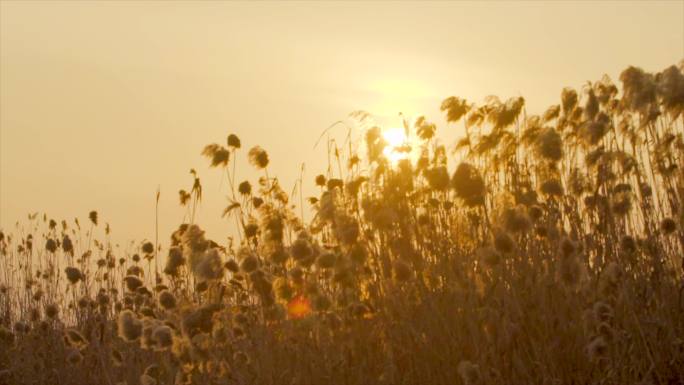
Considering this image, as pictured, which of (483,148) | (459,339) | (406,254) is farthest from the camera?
(483,148)

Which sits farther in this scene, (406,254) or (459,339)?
(406,254)

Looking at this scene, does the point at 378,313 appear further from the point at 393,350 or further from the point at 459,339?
the point at 459,339

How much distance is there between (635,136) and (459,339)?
297 centimetres

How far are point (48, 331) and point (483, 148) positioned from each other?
5054 mm

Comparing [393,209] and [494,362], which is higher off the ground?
[393,209]

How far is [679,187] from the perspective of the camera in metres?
6.45

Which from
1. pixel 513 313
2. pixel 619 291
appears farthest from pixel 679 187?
pixel 513 313

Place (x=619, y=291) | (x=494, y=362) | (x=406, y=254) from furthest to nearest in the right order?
(x=406, y=254), (x=619, y=291), (x=494, y=362)

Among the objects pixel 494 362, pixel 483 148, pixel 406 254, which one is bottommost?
pixel 494 362

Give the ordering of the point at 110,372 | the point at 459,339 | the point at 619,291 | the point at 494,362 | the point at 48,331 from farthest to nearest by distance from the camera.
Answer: the point at 48,331 < the point at 110,372 < the point at 619,291 < the point at 459,339 < the point at 494,362

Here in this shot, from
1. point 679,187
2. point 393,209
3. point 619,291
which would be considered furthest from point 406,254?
point 679,187

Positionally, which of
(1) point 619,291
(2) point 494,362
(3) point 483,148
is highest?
(3) point 483,148

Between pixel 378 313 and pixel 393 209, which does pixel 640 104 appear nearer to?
pixel 393 209

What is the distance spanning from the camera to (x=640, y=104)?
5840 millimetres
